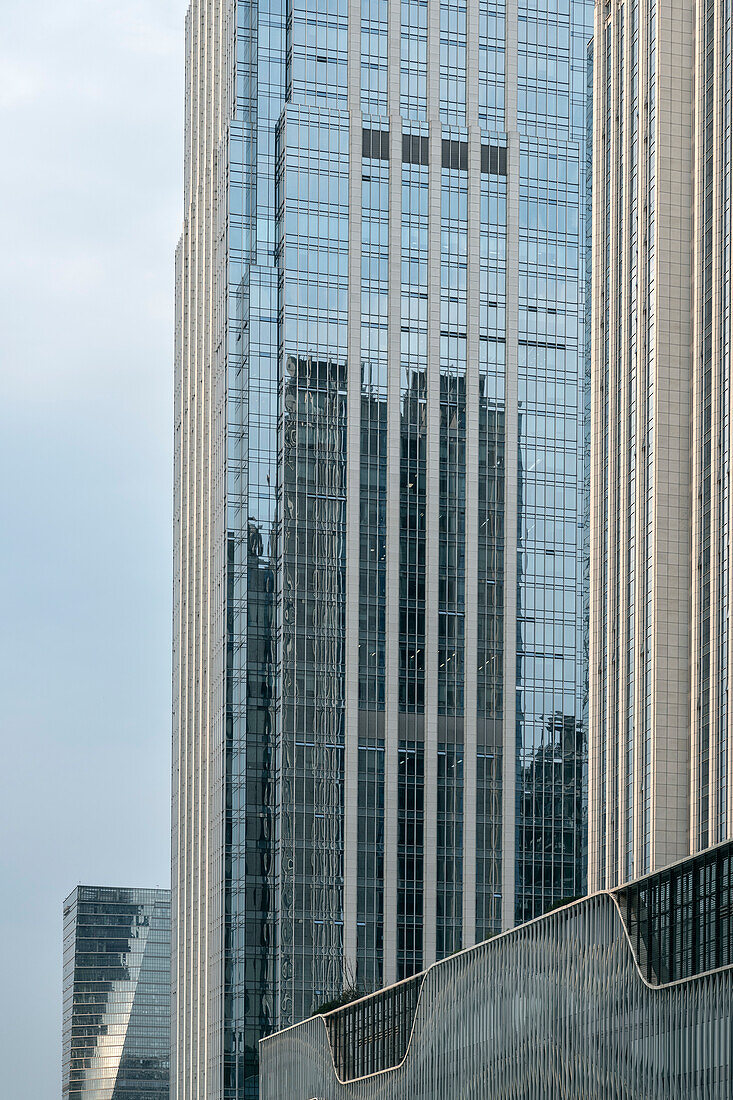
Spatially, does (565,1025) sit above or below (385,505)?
below

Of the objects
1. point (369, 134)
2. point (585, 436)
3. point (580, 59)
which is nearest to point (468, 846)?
point (585, 436)

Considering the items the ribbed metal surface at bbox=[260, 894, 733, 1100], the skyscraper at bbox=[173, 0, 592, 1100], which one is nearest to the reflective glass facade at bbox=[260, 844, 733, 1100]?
the ribbed metal surface at bbox=[260, 894, 733, 1100]

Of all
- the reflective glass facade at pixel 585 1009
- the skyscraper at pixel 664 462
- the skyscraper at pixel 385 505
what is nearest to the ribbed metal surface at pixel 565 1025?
the reflective glass facade at pixel 585 1009

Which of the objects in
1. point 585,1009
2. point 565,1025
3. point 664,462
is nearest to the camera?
point 585,1009

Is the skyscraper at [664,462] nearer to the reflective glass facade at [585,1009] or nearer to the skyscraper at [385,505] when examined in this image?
the reflective glass facade at [585,1009]

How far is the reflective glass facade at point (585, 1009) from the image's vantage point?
60.2m

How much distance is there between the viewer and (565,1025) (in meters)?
71.9

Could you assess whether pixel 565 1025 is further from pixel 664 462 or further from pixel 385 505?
pixel 385 505

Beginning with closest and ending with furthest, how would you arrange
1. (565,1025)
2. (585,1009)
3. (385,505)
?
(585,1009)
(565,1025)
(385,505)

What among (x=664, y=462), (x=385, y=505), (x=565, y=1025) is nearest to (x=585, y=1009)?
(x=565, y=1025)

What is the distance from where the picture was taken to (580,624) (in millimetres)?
168375

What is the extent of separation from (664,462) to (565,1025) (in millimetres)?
42680

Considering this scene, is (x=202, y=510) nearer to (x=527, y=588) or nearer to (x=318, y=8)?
(x=527, y=588)

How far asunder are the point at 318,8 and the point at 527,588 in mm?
Result: 59021
